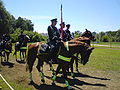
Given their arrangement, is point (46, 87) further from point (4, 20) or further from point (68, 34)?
point (4, 20)

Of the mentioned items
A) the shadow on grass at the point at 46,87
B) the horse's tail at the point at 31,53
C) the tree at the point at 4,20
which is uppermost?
the tree at the point at 4,20

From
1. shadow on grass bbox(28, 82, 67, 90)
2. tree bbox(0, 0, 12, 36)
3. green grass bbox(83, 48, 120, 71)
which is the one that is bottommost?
shadow on grass bbox(28, 82, 67, 90)

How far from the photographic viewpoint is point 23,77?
9.34 meters

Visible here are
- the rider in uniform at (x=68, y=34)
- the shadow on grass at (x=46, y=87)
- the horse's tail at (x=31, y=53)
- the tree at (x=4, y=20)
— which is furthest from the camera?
the tree at (x=4, y=20)

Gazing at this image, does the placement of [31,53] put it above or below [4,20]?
below

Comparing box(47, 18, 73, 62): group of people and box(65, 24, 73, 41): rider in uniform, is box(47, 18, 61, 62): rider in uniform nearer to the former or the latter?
box(47, 18, 73, 62): group of people

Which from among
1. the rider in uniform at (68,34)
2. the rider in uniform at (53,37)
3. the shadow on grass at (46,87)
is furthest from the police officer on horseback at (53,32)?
the rider in uniform at (68,34)

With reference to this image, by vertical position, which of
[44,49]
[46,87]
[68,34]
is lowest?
[46,87]

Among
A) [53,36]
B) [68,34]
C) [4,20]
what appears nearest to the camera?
[53,36]

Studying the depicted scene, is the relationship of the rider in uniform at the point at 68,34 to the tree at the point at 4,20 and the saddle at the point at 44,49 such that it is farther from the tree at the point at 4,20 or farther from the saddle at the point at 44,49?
the tree at the point at 4,20

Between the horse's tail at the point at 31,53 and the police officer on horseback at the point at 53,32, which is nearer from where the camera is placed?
the police officer on horseback at the point at 53,32

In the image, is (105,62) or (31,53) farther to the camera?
(105,62)

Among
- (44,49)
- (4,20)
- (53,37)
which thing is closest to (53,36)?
(53,37)

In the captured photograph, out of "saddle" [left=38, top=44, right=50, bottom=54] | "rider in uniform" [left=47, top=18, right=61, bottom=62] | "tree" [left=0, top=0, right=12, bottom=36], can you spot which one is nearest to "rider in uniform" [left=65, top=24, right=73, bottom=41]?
"rider in uniform" [left=47, top=18, right=61, bottom=62]
